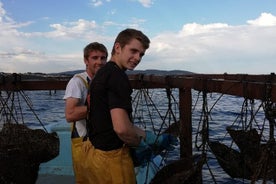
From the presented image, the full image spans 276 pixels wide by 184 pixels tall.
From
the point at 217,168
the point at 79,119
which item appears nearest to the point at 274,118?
the point at 79,119

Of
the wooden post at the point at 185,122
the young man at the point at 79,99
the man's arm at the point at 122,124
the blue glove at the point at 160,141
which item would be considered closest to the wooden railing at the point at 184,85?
the wooden post at the point at 185,122

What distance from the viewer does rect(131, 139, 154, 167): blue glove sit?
3350 mm

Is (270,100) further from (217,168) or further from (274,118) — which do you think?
(217,168)

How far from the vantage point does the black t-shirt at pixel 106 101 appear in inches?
119

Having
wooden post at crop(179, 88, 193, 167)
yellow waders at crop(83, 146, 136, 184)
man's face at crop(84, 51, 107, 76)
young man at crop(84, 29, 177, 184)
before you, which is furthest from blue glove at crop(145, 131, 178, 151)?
wooden post at crop(179, 88, 193, 167)

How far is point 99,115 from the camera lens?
10.6ft

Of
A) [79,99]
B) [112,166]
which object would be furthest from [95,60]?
[112,166]

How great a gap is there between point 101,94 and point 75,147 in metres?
1.27

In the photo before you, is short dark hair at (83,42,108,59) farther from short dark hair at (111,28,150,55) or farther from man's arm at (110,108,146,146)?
man's arm at (110,108,146,146)

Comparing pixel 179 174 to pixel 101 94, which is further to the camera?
pixel 179 174

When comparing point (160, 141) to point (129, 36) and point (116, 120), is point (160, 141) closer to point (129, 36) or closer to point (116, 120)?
point (116, 120)

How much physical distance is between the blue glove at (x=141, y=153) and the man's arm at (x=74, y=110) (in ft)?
2.75

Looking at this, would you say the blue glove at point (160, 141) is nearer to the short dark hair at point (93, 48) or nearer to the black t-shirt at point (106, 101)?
the black t-shirt at point (106, 101)

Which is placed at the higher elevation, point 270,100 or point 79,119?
point 270,100
